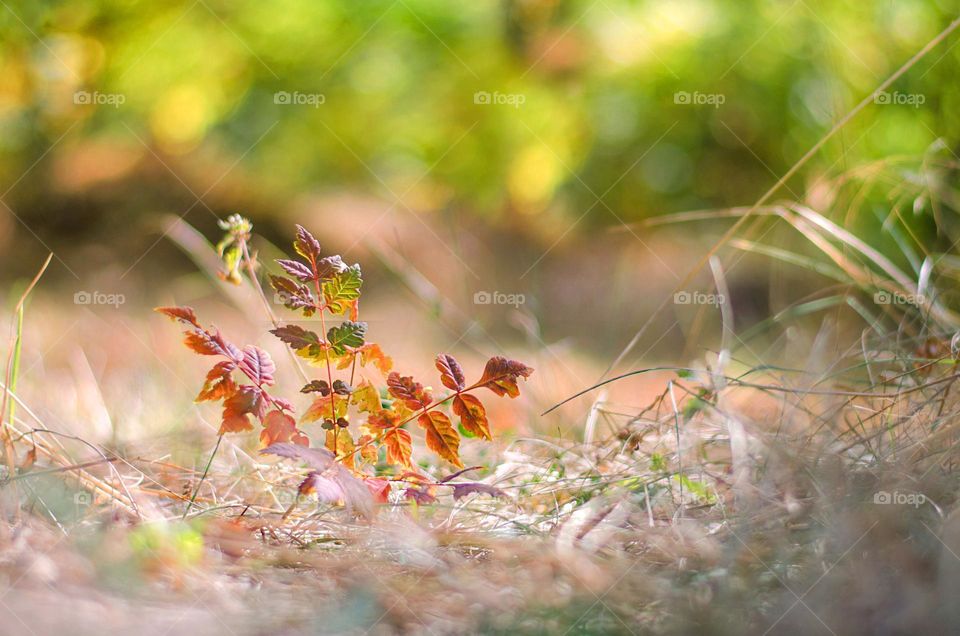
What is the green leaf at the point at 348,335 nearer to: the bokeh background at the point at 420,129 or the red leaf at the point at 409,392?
the red leaf at the point at 409,392

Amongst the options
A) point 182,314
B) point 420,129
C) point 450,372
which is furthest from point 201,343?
point 420,129

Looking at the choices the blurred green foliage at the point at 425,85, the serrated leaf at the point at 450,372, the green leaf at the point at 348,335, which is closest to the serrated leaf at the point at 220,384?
the green leaf at the point at 348,335

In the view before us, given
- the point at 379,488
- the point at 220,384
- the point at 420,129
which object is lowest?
the point at 379,488

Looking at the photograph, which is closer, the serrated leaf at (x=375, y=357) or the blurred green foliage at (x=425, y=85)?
the serrated leaf at (x=375, y=357)

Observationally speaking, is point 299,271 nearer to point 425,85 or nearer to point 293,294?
point 293,294

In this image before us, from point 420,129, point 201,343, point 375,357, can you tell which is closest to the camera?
point 201,343

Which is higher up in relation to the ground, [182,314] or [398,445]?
[182,314]

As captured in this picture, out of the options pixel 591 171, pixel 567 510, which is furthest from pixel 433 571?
pixel 591 171
